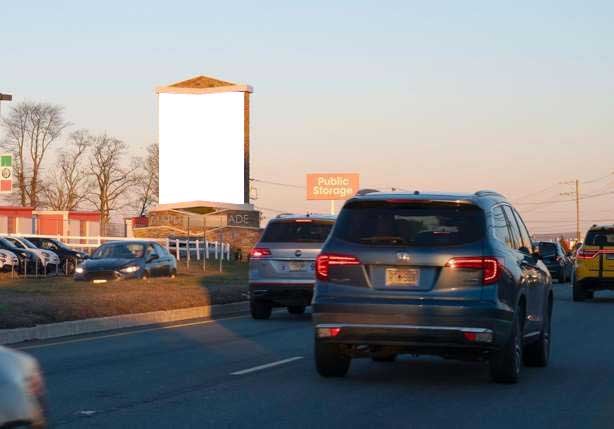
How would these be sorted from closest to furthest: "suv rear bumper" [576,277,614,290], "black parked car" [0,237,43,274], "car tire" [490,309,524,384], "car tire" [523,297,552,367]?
"car tire" [490,309,524,384] → "car tire" [523,297,552,367] → "suv rear bumper" [576,277,614,290] → "black parked car" [0,237,43,274]

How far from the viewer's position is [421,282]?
10586 millimetres

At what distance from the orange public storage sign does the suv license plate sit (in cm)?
5282

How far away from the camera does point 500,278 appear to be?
10.7m

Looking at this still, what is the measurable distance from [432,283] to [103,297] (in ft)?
40.1

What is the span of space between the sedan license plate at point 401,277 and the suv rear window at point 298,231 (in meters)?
9.54

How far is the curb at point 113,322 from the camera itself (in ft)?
54.3

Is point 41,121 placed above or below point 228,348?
above

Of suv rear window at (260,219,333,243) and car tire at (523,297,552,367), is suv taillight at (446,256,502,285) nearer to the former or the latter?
car tire at (523,297,552,367)

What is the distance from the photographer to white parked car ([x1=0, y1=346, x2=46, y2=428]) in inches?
183

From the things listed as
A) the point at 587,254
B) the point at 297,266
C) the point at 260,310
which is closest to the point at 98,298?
the point at 260,310

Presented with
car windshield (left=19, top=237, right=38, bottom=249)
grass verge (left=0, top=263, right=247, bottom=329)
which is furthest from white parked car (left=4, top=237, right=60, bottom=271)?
grass verge (left=0, top=263, right=247, bottom=329)

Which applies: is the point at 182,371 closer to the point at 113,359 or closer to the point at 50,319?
the point at 113,359

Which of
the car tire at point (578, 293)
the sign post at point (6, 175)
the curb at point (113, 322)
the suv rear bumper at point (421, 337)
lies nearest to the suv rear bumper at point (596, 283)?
the car tire at point (578, 293)

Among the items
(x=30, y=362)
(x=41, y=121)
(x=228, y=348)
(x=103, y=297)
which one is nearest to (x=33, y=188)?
(x=41, y=121)
